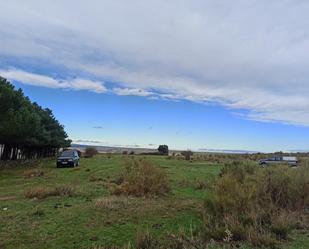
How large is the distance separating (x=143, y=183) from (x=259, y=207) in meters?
7.48

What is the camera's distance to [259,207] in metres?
13.5

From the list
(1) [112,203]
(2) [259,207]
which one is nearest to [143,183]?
(1) [112,203]

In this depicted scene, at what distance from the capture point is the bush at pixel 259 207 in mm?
11070

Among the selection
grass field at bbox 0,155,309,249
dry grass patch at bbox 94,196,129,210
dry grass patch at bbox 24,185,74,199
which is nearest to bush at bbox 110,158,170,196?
grass field at bbox 0,155,309,249

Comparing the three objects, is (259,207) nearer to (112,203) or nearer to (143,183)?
(112,203)

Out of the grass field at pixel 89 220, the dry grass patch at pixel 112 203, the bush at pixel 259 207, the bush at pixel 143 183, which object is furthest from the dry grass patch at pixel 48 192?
the bush at pixel 259 207

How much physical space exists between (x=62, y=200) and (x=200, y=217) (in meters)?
6.15

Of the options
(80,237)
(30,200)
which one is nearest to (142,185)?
(30,200)

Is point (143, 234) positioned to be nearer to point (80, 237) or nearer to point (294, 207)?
point (80, 237)

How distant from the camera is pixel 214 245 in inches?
392

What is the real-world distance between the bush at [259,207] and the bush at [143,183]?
15.0ft

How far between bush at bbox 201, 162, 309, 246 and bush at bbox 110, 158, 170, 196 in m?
4.57

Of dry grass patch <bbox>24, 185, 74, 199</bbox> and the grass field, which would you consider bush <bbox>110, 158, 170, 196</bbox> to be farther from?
dry grass patch <bbox>24, 185, 74, 199</bbox>

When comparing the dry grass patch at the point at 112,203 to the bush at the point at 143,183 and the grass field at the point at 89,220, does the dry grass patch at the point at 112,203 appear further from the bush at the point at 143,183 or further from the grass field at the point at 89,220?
the bush at the point at 143,183
